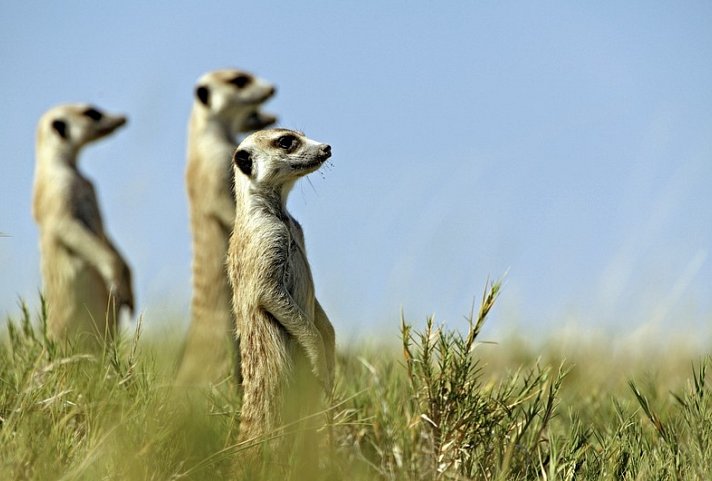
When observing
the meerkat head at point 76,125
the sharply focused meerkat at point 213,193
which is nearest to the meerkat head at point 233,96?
the sharply focused meerkat at point 213,193

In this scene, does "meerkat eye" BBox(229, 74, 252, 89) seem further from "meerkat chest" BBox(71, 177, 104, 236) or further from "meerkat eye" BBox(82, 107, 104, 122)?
"meerkat chest" BBox(71, 177, 104, 236)

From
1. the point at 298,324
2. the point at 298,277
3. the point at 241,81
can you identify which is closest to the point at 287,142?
the point at 298,277

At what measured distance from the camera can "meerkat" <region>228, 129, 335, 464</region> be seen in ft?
12.0

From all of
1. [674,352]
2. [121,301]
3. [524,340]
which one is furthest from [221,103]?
[674,352]

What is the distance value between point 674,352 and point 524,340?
1.12m

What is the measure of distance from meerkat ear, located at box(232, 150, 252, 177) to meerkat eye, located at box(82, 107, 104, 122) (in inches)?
206

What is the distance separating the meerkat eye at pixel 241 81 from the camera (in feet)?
28.6

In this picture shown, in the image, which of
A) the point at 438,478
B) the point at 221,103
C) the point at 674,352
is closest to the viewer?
the point at 438,478

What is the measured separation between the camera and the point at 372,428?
3.93 meters

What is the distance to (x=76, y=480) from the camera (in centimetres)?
263

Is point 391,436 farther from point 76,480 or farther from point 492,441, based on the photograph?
point 76,480

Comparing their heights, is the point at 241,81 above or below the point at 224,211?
above

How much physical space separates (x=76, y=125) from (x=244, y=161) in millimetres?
5163

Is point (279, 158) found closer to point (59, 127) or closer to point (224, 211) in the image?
point (224, 211)
